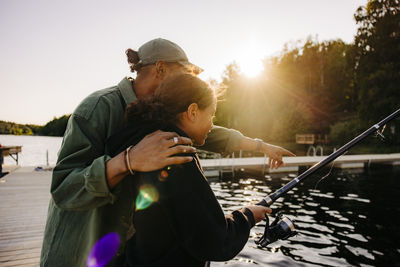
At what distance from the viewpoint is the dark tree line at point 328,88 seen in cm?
3659

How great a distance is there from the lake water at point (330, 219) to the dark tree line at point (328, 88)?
23.4m

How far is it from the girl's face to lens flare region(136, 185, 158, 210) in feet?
1.45

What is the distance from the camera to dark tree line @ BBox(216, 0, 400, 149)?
36594mm

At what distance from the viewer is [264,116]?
188 ft

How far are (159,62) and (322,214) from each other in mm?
9414

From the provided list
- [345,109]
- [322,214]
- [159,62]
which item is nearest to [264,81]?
[345,109]

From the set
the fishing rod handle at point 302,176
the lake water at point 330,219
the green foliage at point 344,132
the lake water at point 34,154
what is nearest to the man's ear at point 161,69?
the fishing rod handle at point 302,176

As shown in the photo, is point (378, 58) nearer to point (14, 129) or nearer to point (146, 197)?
point (146, 197)

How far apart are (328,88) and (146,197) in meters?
63.1

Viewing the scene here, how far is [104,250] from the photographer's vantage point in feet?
5.75

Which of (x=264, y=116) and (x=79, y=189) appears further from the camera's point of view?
(x=264, y=116)

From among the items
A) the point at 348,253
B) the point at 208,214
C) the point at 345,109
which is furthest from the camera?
the point at 345,109

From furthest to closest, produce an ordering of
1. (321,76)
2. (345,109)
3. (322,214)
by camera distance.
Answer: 1. (321,76)
2. (345,109)
3. (322,214)

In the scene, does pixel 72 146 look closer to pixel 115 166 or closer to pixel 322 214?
pixel 115 166
